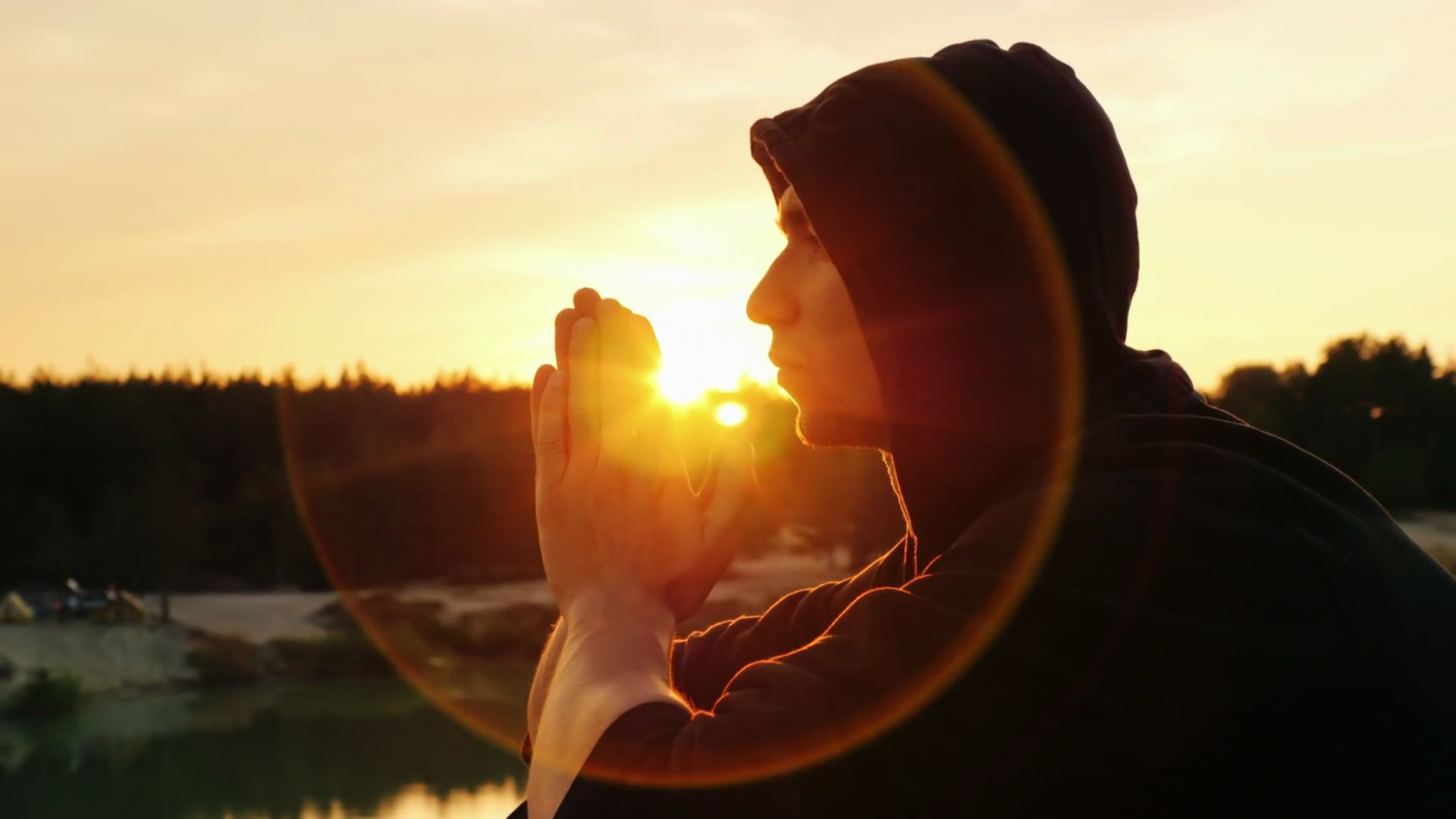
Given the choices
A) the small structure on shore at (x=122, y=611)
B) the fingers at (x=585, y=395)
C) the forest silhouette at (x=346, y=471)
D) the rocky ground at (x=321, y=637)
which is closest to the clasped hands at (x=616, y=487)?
the fingers at (x=585, y=395)

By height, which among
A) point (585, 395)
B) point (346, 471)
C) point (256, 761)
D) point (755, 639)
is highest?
point (346, 471)

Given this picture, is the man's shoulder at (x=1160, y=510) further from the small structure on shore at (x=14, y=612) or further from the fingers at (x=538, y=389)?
the small structure on shore at (x=14, y=612)

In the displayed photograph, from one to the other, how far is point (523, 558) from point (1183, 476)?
87.9 ft

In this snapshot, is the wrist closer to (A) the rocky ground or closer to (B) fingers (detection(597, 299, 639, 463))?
(B) fingers (detection(597, 299, 639, 463))

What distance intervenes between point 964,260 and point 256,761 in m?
16.5

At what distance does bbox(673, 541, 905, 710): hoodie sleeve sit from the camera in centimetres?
145

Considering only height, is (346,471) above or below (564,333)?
above

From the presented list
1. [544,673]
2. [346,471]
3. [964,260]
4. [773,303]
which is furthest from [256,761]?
[964,260]

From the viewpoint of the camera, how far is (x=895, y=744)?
0.88 m

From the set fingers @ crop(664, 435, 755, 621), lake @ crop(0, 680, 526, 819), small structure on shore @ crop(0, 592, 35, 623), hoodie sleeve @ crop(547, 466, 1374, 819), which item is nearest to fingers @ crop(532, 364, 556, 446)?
fingers @ crop(664, 435, 755, 621)

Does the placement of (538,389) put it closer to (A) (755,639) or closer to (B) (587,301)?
(B) (587,301)

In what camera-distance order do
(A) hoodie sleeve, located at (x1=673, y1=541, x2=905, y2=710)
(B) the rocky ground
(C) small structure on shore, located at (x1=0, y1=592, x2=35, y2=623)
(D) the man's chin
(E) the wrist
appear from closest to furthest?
1. (E) the wrist
2. (D) the man's chin
3. (A) hoodie sleeve, located at (x1=673, y1=541, x2=905, y2=710)
4. (B) the rocky ground
5. (C) small structure on shore, located at (x1=0, y1=592, x2=35, y2=623)

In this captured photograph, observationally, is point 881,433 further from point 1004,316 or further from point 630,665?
point 630,665

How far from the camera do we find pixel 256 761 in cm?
1617
